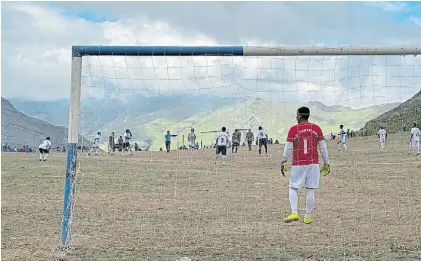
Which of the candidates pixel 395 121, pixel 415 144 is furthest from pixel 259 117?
pixel 395 121

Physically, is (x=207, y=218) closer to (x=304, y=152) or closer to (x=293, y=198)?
(x=293, y=198)

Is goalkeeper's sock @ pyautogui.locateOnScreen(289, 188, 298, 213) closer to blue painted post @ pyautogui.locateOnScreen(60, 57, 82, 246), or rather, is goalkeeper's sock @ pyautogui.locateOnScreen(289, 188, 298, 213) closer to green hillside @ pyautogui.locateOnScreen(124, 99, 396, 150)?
green hillside @ pyautogui.locateOnScreen(124, 99, 396, 150)

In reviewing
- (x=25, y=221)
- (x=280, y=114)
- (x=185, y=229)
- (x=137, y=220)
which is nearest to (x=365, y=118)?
(x=280, y=114)

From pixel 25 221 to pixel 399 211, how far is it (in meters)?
6.58

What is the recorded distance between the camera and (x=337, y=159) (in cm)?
2548

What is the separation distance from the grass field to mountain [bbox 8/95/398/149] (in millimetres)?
858

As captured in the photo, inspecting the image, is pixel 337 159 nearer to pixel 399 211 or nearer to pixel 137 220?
pixel 399 211

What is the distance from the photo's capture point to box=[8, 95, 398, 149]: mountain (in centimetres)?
809

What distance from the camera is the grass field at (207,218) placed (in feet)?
23.9

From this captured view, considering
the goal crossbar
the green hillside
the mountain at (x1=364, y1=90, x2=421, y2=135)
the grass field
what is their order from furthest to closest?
the mountain at (x1=364, y1=90, x2=421, y2=135) → the green hillside → the goal crossbar → the grass field

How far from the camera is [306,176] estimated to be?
773 cm

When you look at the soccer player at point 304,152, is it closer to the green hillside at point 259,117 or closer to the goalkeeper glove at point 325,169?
the goalkeeper glove at point 325,169

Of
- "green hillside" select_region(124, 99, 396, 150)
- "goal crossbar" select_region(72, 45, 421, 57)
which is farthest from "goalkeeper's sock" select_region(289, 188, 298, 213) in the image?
"goal crossbar" select_region(72, 45, 421, 57)

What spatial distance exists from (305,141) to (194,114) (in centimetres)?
163
